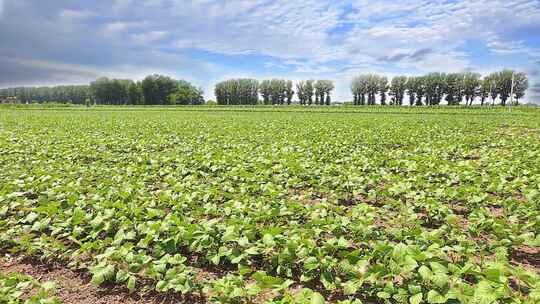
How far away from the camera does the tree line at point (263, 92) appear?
507 ft

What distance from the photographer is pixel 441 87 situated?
415ft

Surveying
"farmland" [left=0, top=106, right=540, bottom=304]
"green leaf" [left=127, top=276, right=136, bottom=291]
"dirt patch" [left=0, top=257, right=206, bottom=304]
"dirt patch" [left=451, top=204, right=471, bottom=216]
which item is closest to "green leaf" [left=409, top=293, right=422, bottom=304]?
"farmland" [left=0, top=106, right=540, bottom=304]

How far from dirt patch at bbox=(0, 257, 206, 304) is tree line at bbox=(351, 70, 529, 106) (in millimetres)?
123335

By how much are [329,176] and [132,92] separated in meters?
149

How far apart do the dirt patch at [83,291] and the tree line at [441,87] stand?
123 meters

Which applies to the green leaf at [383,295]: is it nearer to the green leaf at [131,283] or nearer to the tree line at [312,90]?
the green leaf at [131,283]

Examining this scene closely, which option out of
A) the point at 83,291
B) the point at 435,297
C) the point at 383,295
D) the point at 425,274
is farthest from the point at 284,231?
the point at 83,291

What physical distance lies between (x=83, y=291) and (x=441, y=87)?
472 feet

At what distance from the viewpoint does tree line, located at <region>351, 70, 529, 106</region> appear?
112 m

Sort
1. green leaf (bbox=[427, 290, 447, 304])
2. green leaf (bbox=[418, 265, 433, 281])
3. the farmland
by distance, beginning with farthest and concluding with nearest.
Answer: the farmland → green leaf (bbox=[418, 265, 433, 281]) → green leaf (bbox=[427, 290, 447, 304])

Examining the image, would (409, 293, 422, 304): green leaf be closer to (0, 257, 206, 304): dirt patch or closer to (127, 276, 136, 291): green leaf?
(0, 257, 206, 304): dirt patch

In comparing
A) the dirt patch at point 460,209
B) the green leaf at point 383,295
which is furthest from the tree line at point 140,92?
the green leaf at point 383,295

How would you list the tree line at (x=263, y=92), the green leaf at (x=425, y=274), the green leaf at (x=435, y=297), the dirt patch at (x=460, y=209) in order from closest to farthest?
1. the green leaf at (x=435, y=297)
2. the green leaf at (x=425, y=274)
3. the dirt patch at (x=460, y=209)
4. the tree line at (x=263, y=92)

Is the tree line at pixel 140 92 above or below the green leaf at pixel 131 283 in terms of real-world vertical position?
above
